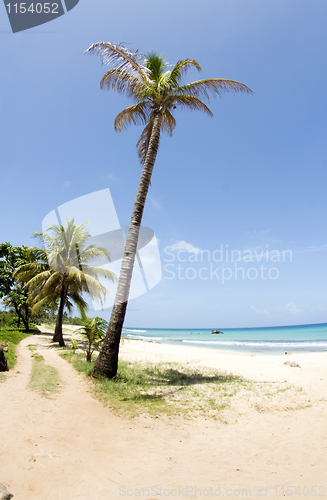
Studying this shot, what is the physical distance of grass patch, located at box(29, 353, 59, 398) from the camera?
6219 mm

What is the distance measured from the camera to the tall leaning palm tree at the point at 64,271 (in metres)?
17.2

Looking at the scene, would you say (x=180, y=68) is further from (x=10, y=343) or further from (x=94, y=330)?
A: (x=10, y=343)

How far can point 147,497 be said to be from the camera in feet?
9.61

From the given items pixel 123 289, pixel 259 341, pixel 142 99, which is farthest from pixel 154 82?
pixel 259 341

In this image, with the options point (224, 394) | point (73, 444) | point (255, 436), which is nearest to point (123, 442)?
point (73, 444)

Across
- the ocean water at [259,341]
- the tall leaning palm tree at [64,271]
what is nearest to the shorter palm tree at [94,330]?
the tall leaning palm tree at [64,271]

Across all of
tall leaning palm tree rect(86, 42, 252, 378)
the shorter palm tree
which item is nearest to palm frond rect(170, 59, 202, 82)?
tall leaning palm tree rect(86, 42, 252, 378)

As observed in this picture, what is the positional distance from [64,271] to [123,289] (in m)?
11.0

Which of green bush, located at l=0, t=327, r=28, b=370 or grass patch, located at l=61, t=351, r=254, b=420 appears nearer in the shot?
grass patch, located at l=61, t=351, r=254, b=420

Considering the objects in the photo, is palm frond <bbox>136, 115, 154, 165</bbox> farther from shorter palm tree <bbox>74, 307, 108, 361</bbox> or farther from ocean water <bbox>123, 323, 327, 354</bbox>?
ocean water <bbox>123, 323, 327, 354</bbox>

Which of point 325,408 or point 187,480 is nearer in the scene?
point 187,480

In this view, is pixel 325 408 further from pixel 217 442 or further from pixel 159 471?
pixel 159 471

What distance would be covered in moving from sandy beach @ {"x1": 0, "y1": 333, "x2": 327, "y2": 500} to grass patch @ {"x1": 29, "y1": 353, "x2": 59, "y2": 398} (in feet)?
0.96

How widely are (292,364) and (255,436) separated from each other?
10.3 meters
